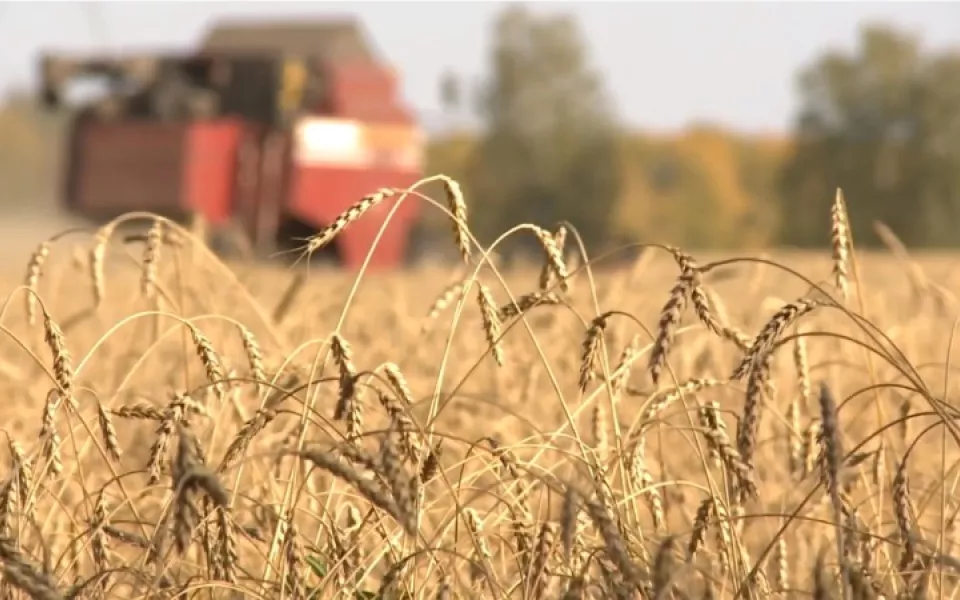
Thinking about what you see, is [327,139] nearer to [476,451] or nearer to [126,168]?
[126,168]

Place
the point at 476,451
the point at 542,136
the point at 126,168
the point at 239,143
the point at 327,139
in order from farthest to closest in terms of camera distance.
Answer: the point at 542,136
the point at 327,139
the point at 239,143
the point at 126,168
the point at 476,451

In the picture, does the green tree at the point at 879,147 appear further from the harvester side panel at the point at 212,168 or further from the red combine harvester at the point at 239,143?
the harvester side panel at the point at 212,168

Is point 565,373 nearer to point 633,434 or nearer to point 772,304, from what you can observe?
point 772,304

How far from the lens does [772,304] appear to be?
448 centimetres

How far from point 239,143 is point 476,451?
14890 millimetres

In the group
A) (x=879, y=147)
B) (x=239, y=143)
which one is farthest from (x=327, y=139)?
(x=879, y=147)

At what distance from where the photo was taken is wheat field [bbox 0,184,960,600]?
1.74 metres

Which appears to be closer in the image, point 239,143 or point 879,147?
point 239,143

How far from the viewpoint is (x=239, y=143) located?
18.0m

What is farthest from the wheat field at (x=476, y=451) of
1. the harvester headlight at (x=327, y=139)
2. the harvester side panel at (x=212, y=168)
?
the harvester headlight at (x=327, y=139)

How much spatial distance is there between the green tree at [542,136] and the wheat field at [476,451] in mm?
46310

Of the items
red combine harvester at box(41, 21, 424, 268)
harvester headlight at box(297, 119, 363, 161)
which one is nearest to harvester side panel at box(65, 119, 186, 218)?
red combine harvester at box(41, 21, 424, 268)

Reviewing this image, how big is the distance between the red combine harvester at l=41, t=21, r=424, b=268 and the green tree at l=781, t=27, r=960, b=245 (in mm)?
32881

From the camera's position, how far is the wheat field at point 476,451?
5.70 feet
